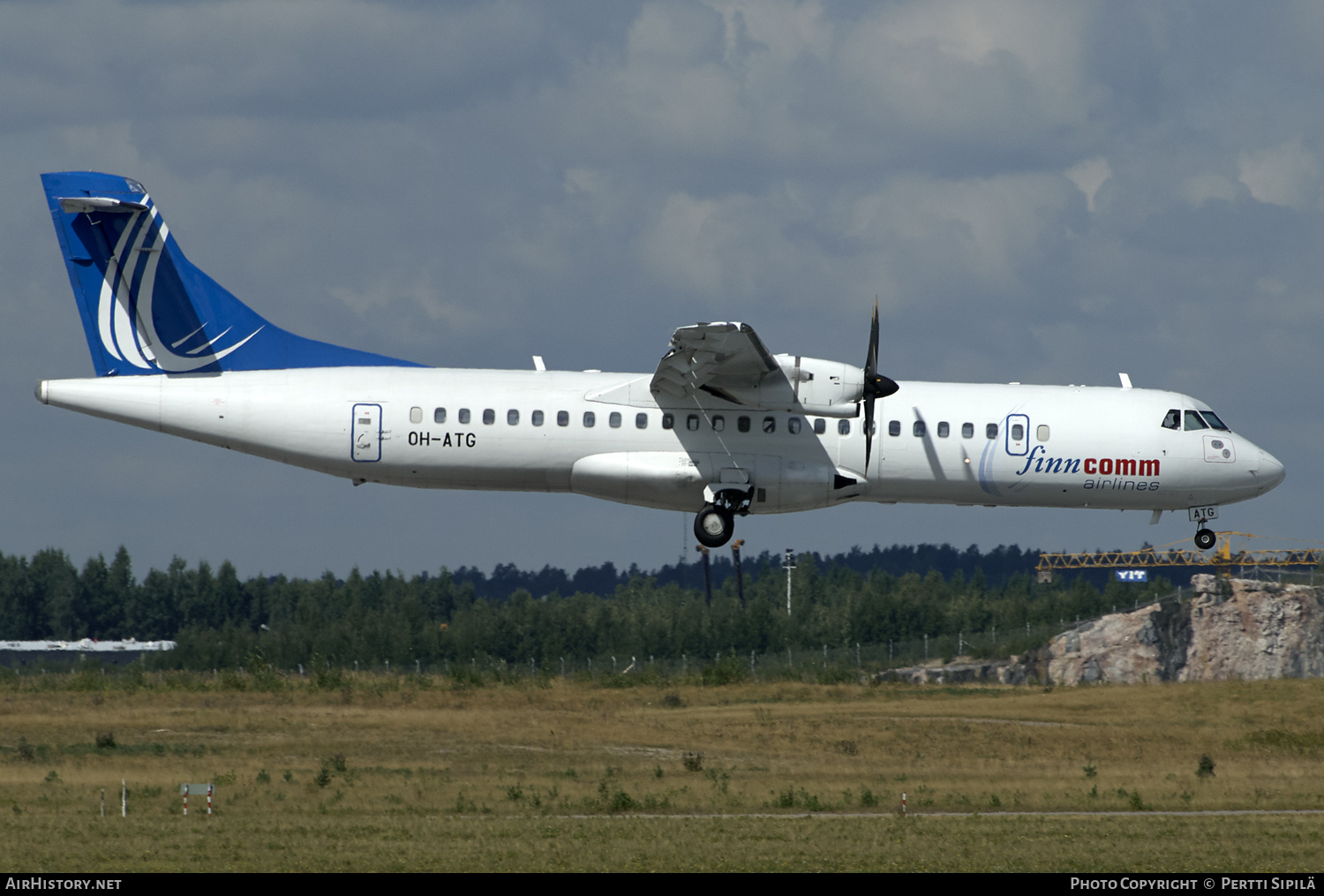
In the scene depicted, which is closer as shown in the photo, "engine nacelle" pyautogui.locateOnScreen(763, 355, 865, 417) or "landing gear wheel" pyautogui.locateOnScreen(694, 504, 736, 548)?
"engine nacelle" pyautogui.locateOnScreen(763, 355, 865, 417)

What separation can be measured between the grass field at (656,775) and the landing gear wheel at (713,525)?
5.18 metres

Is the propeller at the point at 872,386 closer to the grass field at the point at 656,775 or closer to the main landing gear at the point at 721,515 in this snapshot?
the main landing gear at the point at 721,515

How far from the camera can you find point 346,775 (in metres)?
32.1

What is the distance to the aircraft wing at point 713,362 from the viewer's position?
26859 mm

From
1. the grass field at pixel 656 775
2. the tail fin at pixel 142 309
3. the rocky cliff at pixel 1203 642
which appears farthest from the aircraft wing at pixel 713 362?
the rocky cliff at pixel 1203 642

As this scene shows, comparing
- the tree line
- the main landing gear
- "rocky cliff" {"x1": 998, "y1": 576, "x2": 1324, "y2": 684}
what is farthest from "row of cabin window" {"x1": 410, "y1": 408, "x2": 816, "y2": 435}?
"rocky cliff" {"x1": 998, "y1": 576, "x2": 1324, "y2": 684}

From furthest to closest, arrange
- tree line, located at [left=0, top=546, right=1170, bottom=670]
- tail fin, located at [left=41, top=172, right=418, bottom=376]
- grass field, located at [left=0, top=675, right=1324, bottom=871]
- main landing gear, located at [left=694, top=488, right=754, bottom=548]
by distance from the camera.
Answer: tree line, located at [left=0, top=546, right=1170, bottom=670], tail fin, located at [left=41, top=172, right=418, bottom=376], main landing gear, located at [left=694, top=488, right=754, bottom=548], grass field, located at [left=0, top=675, right=1324, bottom=871]

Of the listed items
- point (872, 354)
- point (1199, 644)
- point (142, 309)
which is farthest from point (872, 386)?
point (1199, 644)

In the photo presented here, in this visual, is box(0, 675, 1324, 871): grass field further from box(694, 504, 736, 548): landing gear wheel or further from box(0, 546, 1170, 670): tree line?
box(0, 546, 1170, 670): tree line

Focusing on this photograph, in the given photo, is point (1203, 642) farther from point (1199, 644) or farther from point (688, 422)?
point (688, 422)

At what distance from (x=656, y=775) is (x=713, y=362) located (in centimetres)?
1052

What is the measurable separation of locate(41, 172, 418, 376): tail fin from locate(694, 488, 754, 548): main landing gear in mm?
6974

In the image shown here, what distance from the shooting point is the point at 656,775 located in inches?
1325

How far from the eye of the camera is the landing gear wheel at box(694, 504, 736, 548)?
30172 mm
